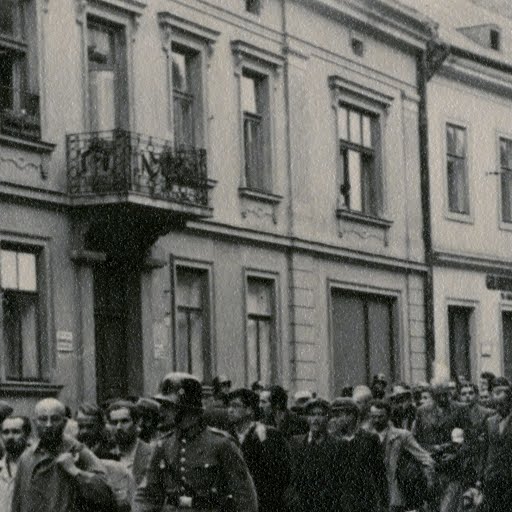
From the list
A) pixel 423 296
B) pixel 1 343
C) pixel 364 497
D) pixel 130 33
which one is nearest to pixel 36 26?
pixel 130 33

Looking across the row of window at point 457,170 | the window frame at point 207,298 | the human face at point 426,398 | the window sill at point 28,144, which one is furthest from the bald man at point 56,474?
the row of window at point 457,170

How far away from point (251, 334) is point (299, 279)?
1.59 meters

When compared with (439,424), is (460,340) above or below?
above

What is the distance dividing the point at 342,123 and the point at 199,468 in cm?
2040

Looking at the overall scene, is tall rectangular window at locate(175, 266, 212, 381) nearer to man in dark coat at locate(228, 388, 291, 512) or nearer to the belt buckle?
man in dark coat at locate(228, 388, 291, 512)

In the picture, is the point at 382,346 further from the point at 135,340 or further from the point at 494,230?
the point at 135,340

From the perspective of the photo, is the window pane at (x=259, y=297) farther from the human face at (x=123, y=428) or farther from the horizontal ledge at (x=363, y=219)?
the human face at (x=123, y=428)

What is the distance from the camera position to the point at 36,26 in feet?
76.4

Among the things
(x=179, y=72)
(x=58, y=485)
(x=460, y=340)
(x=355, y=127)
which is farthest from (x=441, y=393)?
(x=460, y=340)

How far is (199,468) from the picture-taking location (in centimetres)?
1144

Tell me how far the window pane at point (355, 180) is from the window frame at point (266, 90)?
296 centimetres

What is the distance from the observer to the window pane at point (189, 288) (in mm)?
26586

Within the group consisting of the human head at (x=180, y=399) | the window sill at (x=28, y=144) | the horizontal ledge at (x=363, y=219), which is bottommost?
the human head at (x=180, y=399)

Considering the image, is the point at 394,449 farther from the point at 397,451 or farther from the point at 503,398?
the point at 503,398
